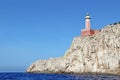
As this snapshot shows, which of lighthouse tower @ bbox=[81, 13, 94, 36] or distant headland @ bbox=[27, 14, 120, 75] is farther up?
lighthouse tower @ bbox=[81, 13, 94, 36]

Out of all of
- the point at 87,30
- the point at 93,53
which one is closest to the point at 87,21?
the point at 87,30

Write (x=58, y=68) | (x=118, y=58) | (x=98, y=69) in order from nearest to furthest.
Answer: (x=118, y=58)
(x=98, y=69)
(x=58, y=68)

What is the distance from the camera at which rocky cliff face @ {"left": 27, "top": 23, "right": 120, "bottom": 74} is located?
90.6 metres

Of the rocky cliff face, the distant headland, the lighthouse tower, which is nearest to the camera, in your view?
the rocky cliff face

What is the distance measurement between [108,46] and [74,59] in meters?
13.9

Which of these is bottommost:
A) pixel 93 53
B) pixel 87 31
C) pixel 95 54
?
pixel 95 54

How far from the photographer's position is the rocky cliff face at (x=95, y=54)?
9062 cm

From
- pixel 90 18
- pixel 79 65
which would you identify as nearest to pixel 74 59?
pixel 79 65

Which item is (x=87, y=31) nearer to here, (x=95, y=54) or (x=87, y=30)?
(x=87, y=30)

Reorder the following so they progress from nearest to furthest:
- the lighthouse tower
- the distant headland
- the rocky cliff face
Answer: the rocky cliff face < the distant headland < the lighthouse tower

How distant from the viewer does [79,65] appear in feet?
327

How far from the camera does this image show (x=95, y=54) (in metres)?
96.3

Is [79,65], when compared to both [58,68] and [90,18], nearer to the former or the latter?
[58,68]

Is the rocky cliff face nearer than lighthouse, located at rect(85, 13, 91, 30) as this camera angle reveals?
Yes
